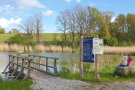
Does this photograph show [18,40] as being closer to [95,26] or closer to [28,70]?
[95,26]

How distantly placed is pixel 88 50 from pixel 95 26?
120 ft

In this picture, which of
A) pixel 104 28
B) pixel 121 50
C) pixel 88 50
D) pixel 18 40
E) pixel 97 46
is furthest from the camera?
pixel 104 28

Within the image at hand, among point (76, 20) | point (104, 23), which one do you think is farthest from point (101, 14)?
point (76, 20)

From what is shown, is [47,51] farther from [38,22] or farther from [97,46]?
[97,46]

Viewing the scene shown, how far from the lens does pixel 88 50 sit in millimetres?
8281

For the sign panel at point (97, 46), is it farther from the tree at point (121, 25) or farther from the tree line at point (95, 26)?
the tree at point (121, 25)

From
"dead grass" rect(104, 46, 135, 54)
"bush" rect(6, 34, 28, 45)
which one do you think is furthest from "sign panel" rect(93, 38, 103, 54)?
"bush" rect(6, 34, 28, 45)

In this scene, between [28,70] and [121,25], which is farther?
[121,25]

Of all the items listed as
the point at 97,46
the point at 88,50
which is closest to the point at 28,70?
the point at 88,50

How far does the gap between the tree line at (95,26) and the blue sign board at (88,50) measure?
26.2m

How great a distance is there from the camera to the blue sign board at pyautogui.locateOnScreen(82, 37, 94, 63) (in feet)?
26.6

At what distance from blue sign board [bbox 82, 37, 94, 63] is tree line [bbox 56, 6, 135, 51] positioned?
86.1 ft

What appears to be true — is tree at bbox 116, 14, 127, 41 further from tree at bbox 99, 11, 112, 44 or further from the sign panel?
the sign panel

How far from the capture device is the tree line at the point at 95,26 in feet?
136
